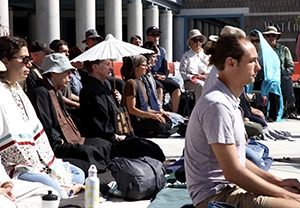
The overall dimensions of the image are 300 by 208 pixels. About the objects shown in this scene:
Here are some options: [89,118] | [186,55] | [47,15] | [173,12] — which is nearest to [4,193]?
[89,118]

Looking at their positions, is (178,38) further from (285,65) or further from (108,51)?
(108,51)

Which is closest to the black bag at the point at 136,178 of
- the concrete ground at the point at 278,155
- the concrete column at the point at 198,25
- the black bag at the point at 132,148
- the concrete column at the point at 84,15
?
the concrete ground at the point at 278,155

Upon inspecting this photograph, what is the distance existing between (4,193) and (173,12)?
33139 mm

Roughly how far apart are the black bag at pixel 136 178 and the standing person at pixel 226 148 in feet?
7.45

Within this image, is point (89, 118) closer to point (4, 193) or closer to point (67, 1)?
point (4, 193)

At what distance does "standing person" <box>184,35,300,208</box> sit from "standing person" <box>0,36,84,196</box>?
5.49ft

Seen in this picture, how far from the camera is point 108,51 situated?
9.08 m

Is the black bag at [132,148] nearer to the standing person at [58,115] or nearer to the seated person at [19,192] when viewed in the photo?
the standing person at [58,115]

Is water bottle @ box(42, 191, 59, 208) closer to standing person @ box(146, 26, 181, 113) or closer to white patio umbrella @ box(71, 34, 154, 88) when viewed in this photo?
white patio umbrella @ box(71, 34, 154, 88)

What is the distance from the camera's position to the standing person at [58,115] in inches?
257

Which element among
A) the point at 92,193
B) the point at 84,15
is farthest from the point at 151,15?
the point at 92,193

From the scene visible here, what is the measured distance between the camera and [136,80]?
33.1 feet

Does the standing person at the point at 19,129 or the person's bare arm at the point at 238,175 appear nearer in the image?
the person's bare arm at the point at 238,175

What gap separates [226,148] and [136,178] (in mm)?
2548
